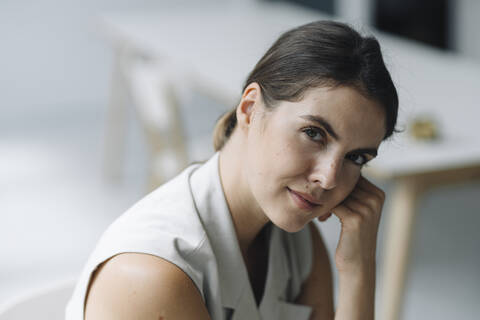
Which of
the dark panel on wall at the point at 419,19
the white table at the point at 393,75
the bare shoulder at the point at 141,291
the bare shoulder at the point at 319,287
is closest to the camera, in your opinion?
the bare shoulder at the point at 141,291

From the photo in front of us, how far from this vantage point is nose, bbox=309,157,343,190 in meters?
0.82

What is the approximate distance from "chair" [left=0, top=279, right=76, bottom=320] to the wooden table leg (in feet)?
3.08

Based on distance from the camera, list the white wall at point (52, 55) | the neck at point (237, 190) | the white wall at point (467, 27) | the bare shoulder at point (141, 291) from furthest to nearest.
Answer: the white wall at point (52, 55) < the white wall at point (467, 27) < the neck at point (237, 190) < the bare shoulder at point (141, 291)

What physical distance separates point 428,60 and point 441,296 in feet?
3.12

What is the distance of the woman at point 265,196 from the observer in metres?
0.80

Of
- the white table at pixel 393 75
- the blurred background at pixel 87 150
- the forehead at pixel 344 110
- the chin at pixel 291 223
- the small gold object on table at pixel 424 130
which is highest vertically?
the forehead at pixel 344 110

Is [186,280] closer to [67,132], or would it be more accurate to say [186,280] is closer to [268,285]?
[268,285]

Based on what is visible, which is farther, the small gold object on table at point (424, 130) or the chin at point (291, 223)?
the small gold object on table at point (424, 130)

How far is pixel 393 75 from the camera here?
1.10 m

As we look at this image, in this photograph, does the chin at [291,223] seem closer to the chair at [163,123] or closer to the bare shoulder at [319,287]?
the bare shoulder at [319,287]

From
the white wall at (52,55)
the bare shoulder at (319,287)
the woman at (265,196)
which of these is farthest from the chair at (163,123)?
the white wall at (52,55)

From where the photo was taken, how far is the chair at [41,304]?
1.00m

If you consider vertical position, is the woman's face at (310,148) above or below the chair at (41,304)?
above

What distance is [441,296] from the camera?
89.3 inches
